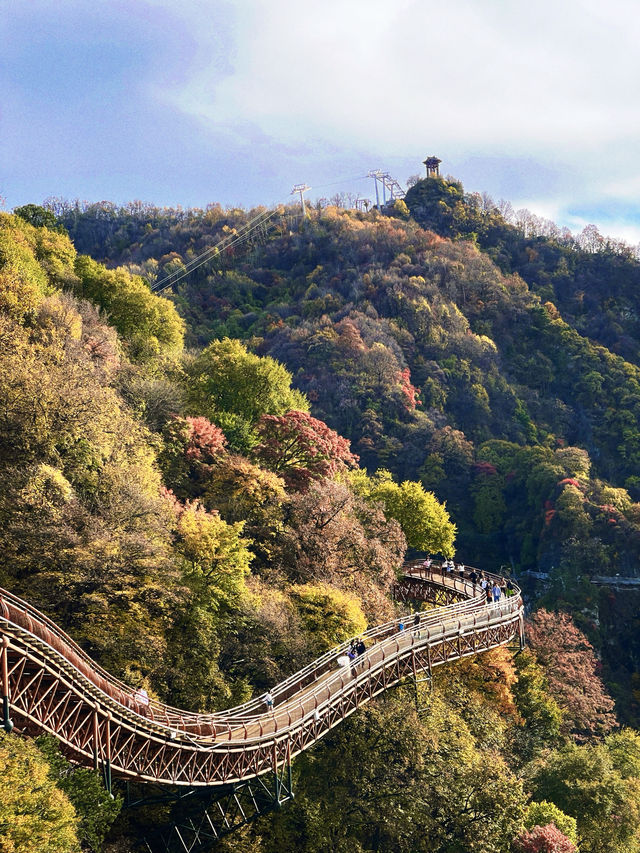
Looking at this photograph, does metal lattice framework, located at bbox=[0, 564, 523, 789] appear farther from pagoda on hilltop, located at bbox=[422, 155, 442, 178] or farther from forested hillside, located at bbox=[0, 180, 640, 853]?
pagoda on hilltop, located at bbox=[422, 155, 442, 178]

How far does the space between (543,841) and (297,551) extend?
603 inches

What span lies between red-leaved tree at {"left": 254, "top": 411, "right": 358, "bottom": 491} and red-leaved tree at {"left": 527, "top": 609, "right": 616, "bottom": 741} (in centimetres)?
1525

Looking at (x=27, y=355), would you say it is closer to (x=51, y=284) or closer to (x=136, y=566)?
(x=136, y=566)

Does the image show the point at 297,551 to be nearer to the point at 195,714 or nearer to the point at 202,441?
the point at 202,441

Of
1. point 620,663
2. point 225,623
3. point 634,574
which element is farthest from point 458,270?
point 225,623

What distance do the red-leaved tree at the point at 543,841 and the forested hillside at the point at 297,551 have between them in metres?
0.08

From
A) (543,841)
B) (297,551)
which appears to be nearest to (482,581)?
(297,551)

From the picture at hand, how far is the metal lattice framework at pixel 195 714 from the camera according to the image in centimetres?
1830

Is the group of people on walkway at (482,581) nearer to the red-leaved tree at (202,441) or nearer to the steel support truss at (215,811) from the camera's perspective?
the red-leaved tree at (202,441)

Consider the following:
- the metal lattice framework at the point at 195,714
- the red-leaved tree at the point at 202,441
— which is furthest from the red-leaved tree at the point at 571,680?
the red-leaved tree at the point at 202,441

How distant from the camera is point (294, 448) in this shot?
4212 centimetres

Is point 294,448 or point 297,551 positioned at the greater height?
point 294,448

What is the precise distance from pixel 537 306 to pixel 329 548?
75227 millimetres

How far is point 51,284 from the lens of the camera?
152 feet
